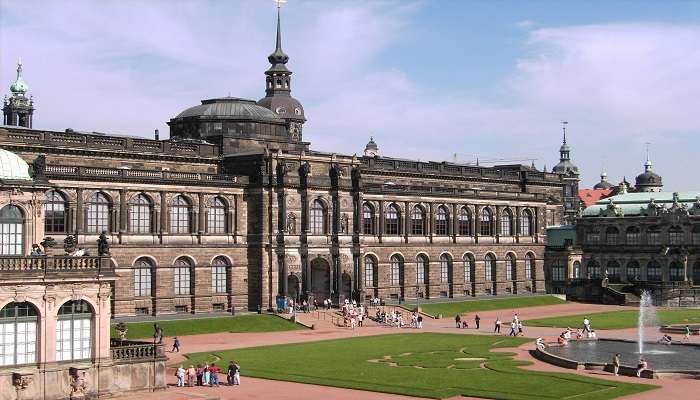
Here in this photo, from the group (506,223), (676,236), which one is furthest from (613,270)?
(506,223)

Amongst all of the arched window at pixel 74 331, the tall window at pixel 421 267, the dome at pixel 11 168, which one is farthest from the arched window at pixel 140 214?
the arched window at pixel 74 331

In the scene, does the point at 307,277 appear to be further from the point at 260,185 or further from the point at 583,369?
the point at 583,369

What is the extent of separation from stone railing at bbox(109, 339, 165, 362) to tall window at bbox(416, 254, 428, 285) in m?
60.9

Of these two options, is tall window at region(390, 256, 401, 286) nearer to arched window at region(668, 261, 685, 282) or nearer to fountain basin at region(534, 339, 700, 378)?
fountain basin at region(534, 339, 700, 378)

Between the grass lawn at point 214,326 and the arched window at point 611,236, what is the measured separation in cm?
6025

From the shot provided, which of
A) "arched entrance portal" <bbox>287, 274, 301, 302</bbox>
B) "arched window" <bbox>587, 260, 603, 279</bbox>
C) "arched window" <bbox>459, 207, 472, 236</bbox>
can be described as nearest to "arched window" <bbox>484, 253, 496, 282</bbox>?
"arched window" <bbox>459, 207, 472, 236</bbox>

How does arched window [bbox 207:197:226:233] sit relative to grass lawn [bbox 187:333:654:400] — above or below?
above

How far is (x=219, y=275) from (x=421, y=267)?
26285 millimetres

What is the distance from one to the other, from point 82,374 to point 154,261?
38.6 m

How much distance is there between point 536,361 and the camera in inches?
2514

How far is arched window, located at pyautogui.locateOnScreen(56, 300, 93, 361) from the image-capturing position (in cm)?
5009

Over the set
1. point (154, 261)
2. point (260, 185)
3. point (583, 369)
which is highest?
point (260, 185)

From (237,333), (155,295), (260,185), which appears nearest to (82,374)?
(237,333)

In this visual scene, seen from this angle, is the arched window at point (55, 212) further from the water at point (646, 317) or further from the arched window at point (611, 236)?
the arched window at point (611, 236)
